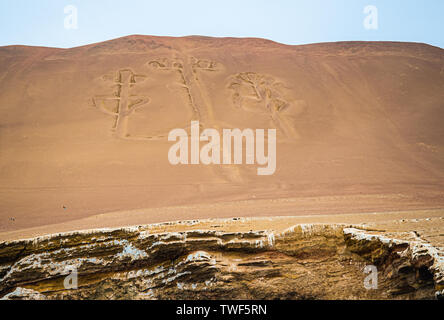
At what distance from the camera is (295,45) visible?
28.9 metres

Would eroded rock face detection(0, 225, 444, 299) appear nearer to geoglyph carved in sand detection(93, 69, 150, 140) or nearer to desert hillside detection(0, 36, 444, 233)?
desert hillside detection(0, 36, 444, 233)

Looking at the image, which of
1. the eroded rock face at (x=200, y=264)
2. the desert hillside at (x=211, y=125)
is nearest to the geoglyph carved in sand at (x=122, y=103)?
the desert hillside at (x=211, y=125)

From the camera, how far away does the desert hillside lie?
1172 cm

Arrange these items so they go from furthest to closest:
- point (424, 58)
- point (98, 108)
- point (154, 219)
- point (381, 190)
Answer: point (424, 58)
point (98, 108)
point (381, 190)
point (154, 219)

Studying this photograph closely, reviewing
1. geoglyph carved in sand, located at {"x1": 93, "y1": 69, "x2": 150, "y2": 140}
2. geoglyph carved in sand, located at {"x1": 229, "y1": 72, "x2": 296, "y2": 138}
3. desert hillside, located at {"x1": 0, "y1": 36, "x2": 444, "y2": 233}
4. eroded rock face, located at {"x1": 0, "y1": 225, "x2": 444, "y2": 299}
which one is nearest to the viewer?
eroded rock face, located at {"x1": 0, "y1": 225, "x2": 444, "y2": 299}

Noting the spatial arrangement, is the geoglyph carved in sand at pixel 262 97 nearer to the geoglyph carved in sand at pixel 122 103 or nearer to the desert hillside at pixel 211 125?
the desert hillside at pixel 211 125

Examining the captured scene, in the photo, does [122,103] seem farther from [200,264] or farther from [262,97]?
[200,264]

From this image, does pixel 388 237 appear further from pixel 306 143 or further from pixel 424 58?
pixel 424 58

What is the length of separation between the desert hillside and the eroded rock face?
4778 millimetres

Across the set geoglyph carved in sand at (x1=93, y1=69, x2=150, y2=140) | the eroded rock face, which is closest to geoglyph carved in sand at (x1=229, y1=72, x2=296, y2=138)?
geoglyph carved in sand at (x1=93, y1=69, x2=150, y2=140)

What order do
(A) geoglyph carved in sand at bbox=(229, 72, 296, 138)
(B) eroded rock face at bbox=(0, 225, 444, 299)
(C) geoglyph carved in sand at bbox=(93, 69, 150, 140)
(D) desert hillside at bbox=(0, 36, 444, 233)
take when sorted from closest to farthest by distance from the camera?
(B) eroded rock face at bbox=(0, 225, 444, 299) < (D) desert hillside at bbox=(0, 36, 444, 233) < (C) geoglyph carved in sand at bbox=(93, 69, 150, 140) < (A) geoglyph carved in sand at bbox=(229, 72, 296, 138)

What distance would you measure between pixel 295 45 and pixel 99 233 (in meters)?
27.6

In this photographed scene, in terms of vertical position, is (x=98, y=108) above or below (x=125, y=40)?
below

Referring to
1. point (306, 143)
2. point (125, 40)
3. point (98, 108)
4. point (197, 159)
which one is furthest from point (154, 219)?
point (125, 40)
